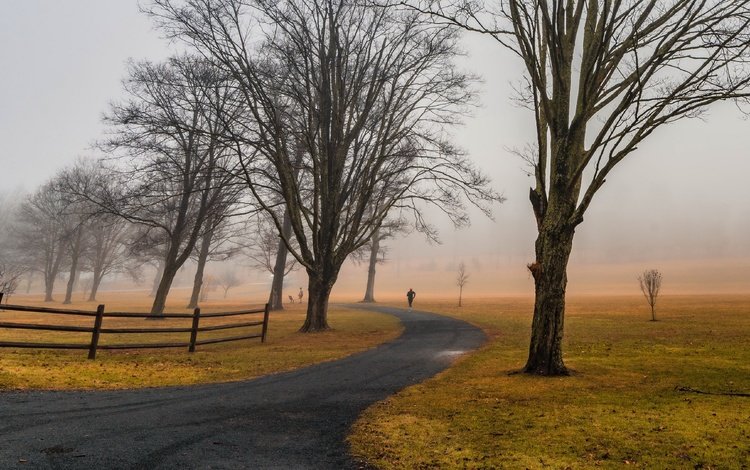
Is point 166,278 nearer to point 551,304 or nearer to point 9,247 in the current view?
point 551,304

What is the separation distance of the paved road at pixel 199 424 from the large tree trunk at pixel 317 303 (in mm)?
8554

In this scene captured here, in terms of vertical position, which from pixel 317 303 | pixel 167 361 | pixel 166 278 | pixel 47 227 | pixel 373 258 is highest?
pixel 47 227

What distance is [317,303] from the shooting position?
60.6 ft

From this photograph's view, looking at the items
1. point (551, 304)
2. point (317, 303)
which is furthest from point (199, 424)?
point (317, 303)

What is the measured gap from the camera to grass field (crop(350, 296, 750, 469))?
4.63 metres

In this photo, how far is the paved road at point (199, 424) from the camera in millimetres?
4527

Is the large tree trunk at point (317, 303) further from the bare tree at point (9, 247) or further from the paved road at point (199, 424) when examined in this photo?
the bare tree at point (9, 247)

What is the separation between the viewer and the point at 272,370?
10375 mm

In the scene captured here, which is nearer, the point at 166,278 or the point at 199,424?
the point at 199,424

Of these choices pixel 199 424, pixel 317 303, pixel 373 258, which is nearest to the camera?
pixel 199 424

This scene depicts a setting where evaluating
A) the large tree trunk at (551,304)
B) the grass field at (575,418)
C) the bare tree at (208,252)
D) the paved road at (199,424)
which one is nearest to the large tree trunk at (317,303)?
the paved road at (199,424)

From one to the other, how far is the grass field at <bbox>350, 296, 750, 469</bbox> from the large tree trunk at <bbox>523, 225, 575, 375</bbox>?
49 cm

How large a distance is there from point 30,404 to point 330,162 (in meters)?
14.4

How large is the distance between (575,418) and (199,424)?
5549 millimetres
